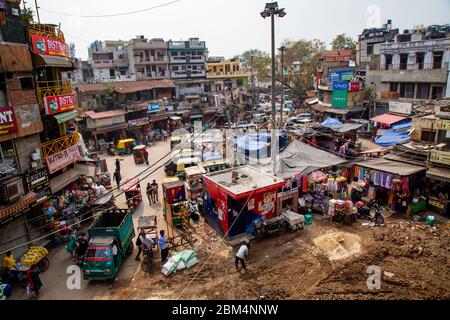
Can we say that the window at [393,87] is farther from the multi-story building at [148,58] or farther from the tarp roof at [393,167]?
the multi-story building at [148,58]

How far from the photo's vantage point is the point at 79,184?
21.6 meters

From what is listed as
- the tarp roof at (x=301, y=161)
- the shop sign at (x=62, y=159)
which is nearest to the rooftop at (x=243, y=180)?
the tarp roof at (x=301, y=161)

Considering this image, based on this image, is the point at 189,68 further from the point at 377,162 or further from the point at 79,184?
the point at 377,162

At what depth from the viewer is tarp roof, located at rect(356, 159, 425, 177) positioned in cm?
1711

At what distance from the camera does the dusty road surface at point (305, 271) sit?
37.9 ft

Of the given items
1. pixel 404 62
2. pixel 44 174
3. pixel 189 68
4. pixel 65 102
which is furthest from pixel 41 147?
pixel 189 68

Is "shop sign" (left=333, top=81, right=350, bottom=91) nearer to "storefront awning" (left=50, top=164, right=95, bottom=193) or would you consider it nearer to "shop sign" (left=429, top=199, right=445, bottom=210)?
"shop sign" (left=429, top=199, right=445, bottom=210)

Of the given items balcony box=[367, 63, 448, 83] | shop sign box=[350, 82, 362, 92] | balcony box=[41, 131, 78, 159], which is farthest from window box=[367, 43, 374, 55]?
balcony box=[41, 131, 78, 159]

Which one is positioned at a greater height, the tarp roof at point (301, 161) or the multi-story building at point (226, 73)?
the multi-story building at point (226, 73)

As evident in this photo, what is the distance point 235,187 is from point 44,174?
32.1 ft

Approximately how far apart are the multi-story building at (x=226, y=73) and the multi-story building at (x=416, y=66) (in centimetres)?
2646

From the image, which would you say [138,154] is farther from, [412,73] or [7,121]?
[412,73]

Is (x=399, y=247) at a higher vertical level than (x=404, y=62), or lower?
lower

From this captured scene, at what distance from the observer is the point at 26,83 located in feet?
50.0
